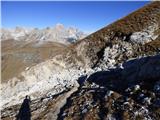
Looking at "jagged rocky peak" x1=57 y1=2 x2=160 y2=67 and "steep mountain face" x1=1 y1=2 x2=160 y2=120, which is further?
"jagged rocky peak" x1=57 y1=2 x2=160 y2=67

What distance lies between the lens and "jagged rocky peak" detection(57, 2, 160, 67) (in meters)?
65.1

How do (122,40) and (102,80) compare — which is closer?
(102,80)

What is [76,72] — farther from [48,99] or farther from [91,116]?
[91,116]

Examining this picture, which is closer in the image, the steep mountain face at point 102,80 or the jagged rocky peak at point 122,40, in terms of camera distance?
the steep mountain face at point 102,80

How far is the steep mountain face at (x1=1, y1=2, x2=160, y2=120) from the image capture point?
4056cm

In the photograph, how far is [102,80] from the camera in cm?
5334

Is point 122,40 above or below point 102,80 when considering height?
above

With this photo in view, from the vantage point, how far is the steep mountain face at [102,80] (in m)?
40.6

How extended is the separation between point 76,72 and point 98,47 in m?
9.94

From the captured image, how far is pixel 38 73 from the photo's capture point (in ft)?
258

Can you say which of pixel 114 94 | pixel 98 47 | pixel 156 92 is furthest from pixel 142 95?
pixel 98 47

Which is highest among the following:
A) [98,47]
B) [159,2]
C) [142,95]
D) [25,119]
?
[159,2]

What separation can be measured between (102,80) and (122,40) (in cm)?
1945

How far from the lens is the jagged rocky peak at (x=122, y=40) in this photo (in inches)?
2564
